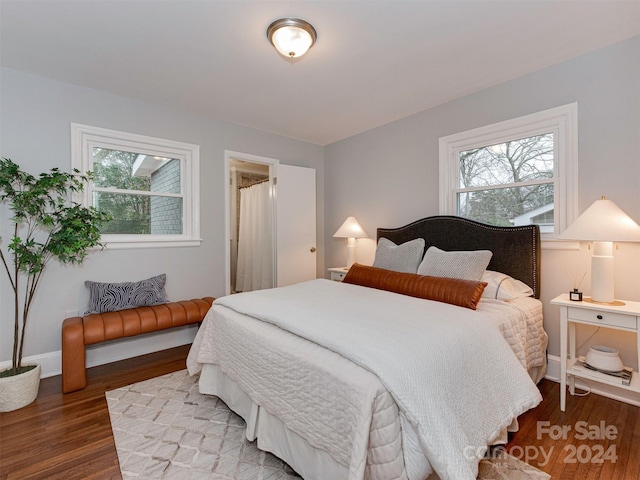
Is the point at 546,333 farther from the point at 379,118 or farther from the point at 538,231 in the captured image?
the point at 379,118

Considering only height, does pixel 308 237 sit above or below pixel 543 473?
above

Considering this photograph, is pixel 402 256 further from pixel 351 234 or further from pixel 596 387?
pixel 596 387

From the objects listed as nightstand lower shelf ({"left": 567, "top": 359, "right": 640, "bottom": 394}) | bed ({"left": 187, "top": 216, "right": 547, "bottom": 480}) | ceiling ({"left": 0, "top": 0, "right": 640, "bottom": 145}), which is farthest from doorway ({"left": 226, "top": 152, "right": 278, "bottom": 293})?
nightstand lower shelf ({"left": 567, "top": 359, "right": 640, "bottom": 394})

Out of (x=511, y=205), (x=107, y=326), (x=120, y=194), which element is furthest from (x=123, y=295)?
(x=511, y=205)

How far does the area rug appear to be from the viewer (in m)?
1.50

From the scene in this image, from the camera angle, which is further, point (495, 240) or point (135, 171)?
point (135, 171)

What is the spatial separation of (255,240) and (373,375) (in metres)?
4.00

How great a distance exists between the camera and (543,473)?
1466 millimetres

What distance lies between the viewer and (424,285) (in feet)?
7.38

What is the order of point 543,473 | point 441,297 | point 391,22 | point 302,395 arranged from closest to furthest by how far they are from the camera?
point 302,395 < point 543,473 < point 391,22 < point 441,297

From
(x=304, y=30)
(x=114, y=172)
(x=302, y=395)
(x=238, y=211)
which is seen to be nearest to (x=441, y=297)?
(x=302, y=395)

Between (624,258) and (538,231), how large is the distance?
534mm

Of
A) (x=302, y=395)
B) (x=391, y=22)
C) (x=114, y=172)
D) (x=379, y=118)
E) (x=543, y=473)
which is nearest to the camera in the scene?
(x=302, y=395)

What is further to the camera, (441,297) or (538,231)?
(538,231)
